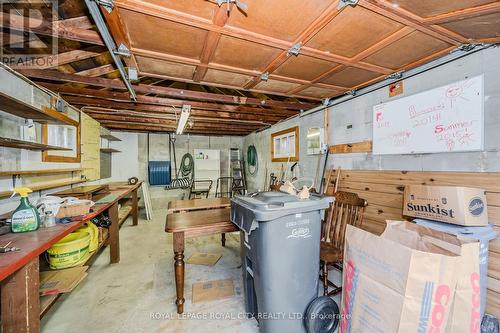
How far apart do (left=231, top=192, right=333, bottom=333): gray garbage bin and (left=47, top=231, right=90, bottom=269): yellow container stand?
1.74 meters

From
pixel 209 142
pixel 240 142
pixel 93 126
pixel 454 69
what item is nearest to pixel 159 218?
pixel 93 126

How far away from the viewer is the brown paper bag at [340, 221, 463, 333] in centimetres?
115

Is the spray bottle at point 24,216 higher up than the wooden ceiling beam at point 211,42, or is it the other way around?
the wooden ceiling beam at point 211,42

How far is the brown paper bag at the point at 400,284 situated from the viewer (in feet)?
3.78

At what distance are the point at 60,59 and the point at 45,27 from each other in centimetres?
60

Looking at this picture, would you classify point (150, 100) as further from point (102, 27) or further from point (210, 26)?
point (210, 26)

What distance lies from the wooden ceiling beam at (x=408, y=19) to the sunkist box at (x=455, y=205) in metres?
1.11

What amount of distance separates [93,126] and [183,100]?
2.61 metres

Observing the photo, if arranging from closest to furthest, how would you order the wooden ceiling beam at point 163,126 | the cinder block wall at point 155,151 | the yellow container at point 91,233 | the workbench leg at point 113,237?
1. the yellow container at point 91,233
2. the workbench leg at point 113,237
3. the wooden ceiling beam at point 163,126
4. the cinder block wall at point 155,151

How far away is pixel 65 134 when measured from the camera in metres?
3.30

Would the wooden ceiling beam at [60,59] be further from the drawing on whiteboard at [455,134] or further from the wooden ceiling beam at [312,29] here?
the drawing on whiteboard at [455,134]

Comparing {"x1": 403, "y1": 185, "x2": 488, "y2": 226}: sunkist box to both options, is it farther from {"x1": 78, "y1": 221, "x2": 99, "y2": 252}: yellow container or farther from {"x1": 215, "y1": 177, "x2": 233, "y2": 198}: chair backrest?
{"x1": 215, "y1": 177, "x2": 233, "y2": 198}: chair backrest

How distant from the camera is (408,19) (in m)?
1.33

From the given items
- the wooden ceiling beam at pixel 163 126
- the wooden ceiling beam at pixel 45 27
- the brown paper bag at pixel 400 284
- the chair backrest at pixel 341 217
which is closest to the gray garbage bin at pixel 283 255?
the brown paper bag at pixel 400 284
